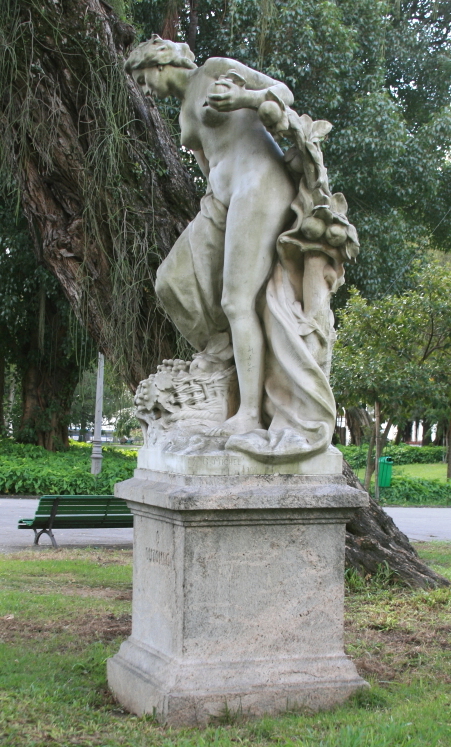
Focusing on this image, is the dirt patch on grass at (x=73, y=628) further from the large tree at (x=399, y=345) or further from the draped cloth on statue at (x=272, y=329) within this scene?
the large tree at (x=399, y=345)

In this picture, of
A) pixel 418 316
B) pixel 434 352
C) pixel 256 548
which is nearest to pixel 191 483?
pixel 256 548

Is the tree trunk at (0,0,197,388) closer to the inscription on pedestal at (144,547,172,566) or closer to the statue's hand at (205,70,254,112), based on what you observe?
the statue's hand at (205,70,254,112)

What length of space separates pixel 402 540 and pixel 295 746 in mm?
4587

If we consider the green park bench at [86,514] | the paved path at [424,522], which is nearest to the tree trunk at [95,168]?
the green park bench at [86,514]

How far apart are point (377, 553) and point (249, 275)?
3.84 metres

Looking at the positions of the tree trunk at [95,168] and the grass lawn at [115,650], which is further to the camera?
the tree trunk at [95,168]

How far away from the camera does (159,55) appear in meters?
4.53

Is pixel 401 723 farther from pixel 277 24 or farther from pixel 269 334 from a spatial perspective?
pixel 277 24

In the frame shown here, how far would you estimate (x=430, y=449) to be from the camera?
36.3 m

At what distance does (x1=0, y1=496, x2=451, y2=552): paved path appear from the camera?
10.8 meters

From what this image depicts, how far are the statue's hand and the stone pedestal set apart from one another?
184 cm

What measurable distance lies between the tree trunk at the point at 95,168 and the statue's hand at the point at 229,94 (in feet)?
11.4

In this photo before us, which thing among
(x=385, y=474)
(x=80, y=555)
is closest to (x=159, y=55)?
(x=80, y=555)

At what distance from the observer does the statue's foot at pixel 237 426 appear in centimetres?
404
